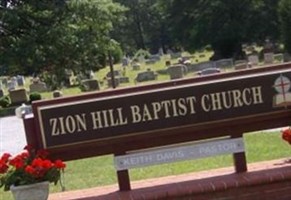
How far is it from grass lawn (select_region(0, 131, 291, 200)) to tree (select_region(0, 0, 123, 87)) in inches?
870

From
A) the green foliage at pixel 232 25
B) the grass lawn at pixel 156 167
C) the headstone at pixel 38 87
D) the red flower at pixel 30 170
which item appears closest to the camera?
the red flower at pixel 30 170

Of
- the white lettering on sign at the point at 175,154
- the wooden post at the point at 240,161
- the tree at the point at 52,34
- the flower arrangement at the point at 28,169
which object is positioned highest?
the tree at the point at 52,34

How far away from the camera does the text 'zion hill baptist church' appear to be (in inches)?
275

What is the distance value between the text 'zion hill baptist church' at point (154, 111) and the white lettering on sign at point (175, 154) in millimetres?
369

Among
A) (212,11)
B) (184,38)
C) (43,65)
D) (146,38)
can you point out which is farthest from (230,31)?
(146,38)

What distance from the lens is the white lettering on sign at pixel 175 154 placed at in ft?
23.3

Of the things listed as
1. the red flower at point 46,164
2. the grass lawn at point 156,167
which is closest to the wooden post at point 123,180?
the red flower at point 46,164

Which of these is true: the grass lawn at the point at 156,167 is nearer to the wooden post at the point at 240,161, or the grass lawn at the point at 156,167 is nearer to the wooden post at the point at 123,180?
the wooden post at the point at 123,180

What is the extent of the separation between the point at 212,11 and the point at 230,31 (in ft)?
9.06

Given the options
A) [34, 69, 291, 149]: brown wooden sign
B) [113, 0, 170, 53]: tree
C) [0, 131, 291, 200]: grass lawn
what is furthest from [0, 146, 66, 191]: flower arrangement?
[113, 0, 170, 53]: tree

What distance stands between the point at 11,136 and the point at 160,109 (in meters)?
14.9

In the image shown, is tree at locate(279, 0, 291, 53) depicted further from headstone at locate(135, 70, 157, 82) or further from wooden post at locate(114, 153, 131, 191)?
wooden post at locate(114, 153, 131, 191)

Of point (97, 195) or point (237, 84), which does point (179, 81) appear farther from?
point (97, 195)

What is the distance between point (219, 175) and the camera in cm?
729
